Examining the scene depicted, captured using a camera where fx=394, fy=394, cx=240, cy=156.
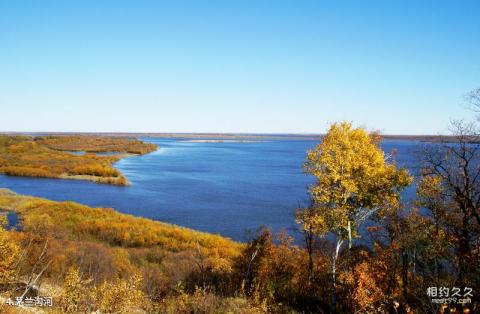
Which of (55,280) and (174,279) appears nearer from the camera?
(55,280)

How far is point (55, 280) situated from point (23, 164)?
244 feet

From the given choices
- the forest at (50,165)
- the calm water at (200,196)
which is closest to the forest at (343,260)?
the calm water at (200,196)

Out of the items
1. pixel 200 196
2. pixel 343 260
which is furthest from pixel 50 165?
pixel 343 260

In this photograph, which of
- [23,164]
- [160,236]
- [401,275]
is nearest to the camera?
[401,275]

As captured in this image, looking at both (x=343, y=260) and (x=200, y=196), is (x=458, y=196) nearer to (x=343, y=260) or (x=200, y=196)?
(x=343, y=260)

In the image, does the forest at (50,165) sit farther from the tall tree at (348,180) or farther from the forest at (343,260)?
the tall tree at (348,180)

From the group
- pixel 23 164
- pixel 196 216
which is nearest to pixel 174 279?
pixel 196 216

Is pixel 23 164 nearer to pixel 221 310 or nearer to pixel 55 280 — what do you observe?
pixel 55 280

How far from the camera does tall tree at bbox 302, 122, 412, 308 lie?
18.2 metres

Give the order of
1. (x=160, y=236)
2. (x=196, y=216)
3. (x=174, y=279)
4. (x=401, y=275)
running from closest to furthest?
(x=401, y=275) < (x=174, y=279) < (x=160, y=236) < (x=196, y=216)

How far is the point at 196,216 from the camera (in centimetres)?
4597

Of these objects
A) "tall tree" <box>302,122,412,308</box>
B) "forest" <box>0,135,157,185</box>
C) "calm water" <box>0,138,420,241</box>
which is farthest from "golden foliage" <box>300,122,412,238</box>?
"forest" <box>0,135,157,185</box>

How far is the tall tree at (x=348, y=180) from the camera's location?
1816 centimetres

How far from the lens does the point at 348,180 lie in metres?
18.2
